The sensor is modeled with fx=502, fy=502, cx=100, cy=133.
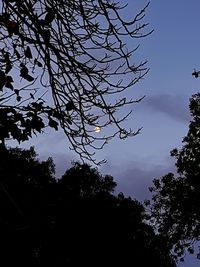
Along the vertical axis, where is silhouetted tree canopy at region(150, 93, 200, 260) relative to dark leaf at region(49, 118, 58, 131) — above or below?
above

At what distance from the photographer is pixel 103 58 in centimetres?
578

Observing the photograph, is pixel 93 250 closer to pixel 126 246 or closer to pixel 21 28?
pixel 126 246

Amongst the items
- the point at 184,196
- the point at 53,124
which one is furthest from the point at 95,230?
the point at 53,124

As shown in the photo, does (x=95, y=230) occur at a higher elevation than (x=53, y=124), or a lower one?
higher

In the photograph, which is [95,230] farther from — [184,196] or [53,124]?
[53,124]

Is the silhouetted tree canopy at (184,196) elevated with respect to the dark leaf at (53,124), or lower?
elevated

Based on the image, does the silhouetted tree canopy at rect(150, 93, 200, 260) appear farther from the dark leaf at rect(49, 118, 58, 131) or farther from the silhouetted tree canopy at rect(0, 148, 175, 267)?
the dark leaf at rect(49, 118, 58, 131)

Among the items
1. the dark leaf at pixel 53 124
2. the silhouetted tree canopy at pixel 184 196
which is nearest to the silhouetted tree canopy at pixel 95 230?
the silhouetted tree canopy at pixel 184 196

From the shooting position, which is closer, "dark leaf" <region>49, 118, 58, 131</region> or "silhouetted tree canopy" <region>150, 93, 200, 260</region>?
"dark leaf" <region>49, 118, 58, 131</region>

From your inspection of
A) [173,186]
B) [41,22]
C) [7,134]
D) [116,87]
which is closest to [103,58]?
[116,87]

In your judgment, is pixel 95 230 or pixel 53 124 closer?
pixel 53 124

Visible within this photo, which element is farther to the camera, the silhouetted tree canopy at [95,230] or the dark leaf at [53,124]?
the silhouetted tree canopy at [95,230]

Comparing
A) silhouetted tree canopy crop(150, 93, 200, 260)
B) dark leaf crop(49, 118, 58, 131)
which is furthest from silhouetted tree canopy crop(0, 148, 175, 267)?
dark leaf crop(49, 118, 58, 131)

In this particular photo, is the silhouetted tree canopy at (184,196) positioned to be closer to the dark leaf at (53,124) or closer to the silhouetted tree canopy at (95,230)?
the silhouetted tree canopy at (95,230)
